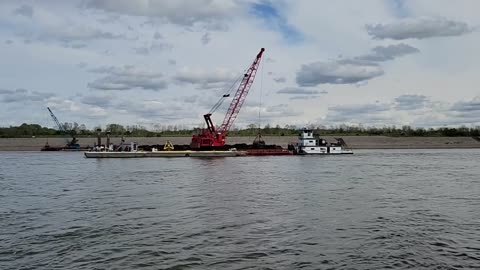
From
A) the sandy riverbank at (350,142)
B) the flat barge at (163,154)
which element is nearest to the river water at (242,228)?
the flat barge at (163,154)

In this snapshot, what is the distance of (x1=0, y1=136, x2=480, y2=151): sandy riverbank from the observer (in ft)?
572

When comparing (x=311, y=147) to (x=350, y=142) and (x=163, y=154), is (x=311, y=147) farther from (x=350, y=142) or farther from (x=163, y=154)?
(x=350, y=142)

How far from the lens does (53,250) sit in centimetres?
1831

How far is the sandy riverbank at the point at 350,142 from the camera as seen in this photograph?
572 ft

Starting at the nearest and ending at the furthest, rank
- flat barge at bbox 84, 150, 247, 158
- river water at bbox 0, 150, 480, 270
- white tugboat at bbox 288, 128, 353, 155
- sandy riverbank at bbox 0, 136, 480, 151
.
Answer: river water at bbox 0, 150, 480, 270
flat barge at bbox 84, 150, 247, 158
white tugboat at bbox 288, 128, 353, 155
sandy riverbank at bbox 0, 136, 480, 151

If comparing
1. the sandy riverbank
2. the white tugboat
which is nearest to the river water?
the white tugboat

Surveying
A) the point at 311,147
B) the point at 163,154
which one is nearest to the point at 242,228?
the point at 163,154

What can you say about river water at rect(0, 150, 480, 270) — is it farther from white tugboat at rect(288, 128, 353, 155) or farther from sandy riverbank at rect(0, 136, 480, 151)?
sandy riverbank at rect(0, 136, 480, 151)

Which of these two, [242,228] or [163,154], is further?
[163,154]

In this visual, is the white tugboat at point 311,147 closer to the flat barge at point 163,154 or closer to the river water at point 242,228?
the flat barge at point 163,154

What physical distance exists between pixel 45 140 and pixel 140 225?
561 ft

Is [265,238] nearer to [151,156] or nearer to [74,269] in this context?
[74,269]

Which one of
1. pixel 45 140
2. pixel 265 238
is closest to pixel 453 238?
pixel 265 238

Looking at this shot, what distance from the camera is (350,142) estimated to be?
584 feet
